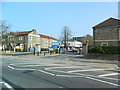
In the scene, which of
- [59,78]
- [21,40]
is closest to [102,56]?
[59,78]

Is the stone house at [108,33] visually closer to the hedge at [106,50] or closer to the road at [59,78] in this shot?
the hedge at [106,50]

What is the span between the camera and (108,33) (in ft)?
102

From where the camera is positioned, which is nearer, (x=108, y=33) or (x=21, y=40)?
(x=108, y=33)

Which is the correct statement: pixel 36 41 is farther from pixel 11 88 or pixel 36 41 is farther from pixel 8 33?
pixel 11 88

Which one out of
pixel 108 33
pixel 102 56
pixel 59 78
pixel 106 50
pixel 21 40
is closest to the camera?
pixel 59 78

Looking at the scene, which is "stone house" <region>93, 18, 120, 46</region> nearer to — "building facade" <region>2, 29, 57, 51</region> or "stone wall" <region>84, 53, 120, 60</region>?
"stone wall" <region>84, 53, 120, 60</region>

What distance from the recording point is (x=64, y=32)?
60562mm

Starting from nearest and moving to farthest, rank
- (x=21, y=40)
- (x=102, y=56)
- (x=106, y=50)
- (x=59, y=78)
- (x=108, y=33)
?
(x=59, y=78) → (x=106, y=50) → (x=102, y=56) → (x=108, y=33) → (x=21, y=40)

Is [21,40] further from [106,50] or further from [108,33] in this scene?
[106,50]

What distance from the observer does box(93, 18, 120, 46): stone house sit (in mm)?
29766

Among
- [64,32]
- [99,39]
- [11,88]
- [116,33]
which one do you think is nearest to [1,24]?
[64,32]

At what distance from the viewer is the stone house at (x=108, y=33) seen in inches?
1172

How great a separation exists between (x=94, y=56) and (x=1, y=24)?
42.7 m

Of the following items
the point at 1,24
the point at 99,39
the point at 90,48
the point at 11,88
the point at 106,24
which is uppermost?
the point at 1,24
